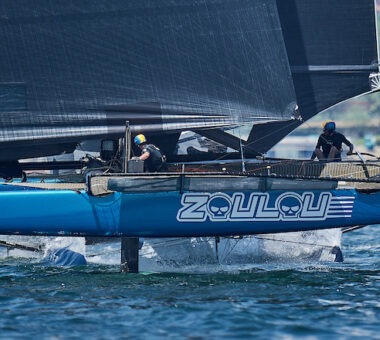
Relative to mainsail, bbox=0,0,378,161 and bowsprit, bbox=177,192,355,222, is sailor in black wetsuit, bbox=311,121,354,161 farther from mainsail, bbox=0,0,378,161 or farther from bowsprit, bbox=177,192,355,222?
bowsprit, bbox=177,192,355,222

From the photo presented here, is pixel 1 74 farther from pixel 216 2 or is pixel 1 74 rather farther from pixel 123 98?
pixel 216 2

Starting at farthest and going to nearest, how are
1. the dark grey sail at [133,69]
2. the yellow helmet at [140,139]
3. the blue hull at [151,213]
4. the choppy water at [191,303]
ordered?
the yellow helmet at [140,139]
the dark grey sail at [133,69]
the blue hull at [151,213]
the choppy water at [191,303]

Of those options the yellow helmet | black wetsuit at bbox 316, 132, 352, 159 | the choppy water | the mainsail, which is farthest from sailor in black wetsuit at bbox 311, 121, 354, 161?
the yellow helmet

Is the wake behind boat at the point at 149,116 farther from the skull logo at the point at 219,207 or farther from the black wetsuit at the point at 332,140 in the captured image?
the black wetsuit at the point at 332,140

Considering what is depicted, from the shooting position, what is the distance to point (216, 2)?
11.2 metres

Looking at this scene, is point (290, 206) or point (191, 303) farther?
point (290, 206)

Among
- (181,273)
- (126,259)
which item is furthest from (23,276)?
(181,273)

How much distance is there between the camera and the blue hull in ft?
33.0

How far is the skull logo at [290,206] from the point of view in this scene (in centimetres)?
1023

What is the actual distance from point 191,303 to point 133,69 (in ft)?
12.3

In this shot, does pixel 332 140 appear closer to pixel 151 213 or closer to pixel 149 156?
pixel 149 156

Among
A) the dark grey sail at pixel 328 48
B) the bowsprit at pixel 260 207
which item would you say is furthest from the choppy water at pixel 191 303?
the dark grey sail at pixel 328 48

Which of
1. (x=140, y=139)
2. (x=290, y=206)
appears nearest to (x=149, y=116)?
(x=140, y=139)

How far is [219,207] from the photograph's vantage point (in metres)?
10.1
